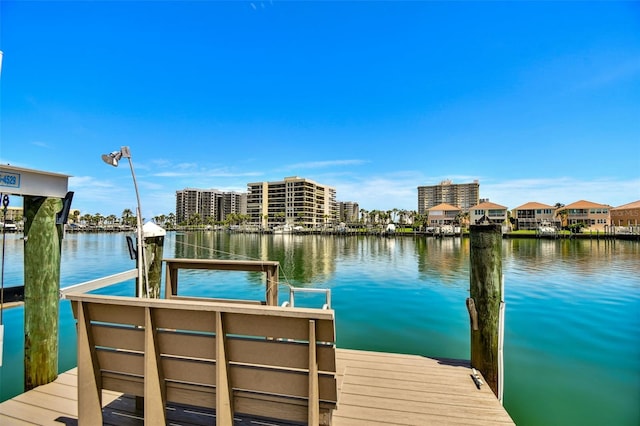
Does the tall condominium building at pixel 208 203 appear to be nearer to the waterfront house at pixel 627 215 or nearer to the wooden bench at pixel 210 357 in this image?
the waterfront house at pixel 627 215

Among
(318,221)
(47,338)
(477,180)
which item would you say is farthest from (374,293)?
(477,180)

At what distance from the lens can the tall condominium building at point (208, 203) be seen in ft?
609

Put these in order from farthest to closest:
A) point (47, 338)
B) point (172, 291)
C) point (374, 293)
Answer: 1. point (374, 293)
2. point (172, 291)
3. point (47, 338)

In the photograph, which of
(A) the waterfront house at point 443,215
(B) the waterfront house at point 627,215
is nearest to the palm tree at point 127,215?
(A) the waterfront house at point 443,215

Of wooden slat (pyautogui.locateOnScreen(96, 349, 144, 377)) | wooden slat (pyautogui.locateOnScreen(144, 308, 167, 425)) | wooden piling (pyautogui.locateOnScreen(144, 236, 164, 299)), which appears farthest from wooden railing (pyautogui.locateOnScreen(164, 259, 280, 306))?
wooden slat (pyautogui.locateOnScreen(144, 308, 167, 425))

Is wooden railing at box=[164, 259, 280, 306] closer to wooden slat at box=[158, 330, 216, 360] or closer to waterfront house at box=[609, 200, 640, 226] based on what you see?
wooden slat at box=[158, 330, 216, 360]

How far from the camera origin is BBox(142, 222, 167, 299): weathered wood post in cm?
443

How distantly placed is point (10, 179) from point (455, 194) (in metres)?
199

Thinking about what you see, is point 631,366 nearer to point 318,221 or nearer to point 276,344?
point 276,344

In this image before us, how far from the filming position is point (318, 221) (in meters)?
133

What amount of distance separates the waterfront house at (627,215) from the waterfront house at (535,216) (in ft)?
44.6

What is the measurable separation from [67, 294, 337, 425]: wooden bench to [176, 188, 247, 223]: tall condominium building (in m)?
186

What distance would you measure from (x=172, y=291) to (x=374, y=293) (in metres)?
11.6

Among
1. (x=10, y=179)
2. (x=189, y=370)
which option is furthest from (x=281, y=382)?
(x=10, y=179)
